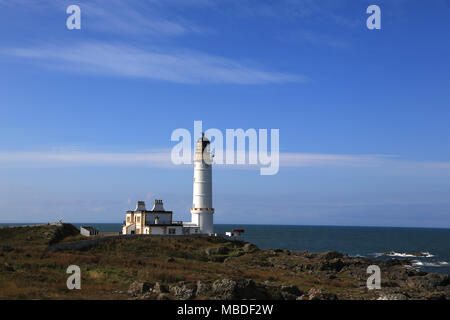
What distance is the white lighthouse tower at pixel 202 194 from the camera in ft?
230

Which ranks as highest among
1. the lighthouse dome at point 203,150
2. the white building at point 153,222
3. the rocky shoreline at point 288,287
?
the lighthouse dome at point 203,150

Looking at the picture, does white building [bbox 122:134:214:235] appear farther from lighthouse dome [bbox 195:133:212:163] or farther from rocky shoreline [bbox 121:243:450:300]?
rocky shoreline [bbox 121:243:450:300]

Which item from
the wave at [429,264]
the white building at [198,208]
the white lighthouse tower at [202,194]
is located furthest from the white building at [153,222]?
the wave at [429,264]

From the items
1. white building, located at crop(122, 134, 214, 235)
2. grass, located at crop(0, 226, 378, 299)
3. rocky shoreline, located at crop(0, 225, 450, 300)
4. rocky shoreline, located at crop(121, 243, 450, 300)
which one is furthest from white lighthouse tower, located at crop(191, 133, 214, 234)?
rocky shoreline, located at crop(121, 243, 450, 300)

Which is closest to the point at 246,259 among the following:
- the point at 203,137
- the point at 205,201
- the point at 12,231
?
the point at 205,201

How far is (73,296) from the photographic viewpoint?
2588cm

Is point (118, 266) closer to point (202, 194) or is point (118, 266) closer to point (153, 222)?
point (153, 222)

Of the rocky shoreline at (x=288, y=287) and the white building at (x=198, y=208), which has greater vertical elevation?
the white building at (x=198, y=208)

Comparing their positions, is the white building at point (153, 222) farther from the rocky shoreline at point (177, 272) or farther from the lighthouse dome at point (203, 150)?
the lighthouse dome at point (203, 150)

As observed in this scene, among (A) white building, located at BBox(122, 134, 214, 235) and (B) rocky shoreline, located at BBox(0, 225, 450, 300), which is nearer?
(B) rocky shoreline, located at BBox(0, 225, 450, 300)

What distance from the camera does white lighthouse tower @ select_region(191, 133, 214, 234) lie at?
7006cm

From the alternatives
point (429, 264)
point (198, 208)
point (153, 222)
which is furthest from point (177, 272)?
point (429, 264)
